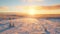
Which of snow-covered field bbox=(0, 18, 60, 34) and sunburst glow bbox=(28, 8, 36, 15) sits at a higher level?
sunburst glow bbox=(28, 8, 36, 15)

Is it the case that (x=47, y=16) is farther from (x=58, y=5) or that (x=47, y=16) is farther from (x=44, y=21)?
(x=58, y=5)

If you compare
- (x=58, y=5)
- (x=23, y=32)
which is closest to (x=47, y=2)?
(x=58, y=5)

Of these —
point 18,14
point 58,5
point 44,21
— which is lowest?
point 44,21

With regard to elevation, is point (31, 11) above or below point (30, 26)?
above

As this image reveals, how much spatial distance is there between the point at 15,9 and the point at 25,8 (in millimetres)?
141

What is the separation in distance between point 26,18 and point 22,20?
62 mm

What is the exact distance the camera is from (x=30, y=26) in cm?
144

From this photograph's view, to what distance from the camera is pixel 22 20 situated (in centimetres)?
146

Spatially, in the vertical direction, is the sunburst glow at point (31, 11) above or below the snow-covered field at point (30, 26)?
above

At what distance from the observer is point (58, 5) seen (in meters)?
1.47

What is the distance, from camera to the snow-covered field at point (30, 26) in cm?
144

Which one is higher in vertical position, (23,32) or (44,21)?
(44,21)

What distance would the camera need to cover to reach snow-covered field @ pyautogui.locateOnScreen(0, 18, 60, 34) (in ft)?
4.73

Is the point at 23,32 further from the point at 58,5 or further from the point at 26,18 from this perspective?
the point at 58,5
